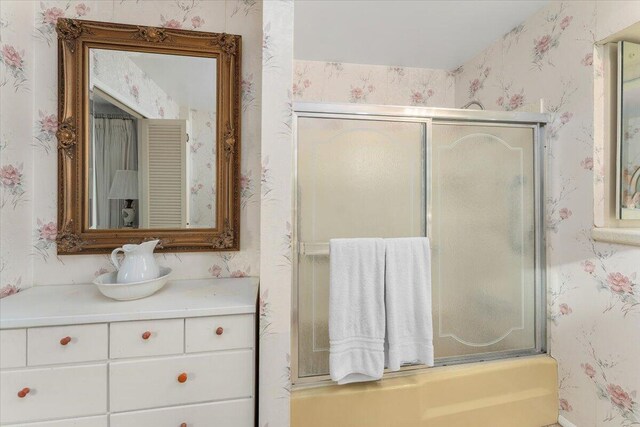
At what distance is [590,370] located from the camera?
1.46m

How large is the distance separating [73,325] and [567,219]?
7.08ft

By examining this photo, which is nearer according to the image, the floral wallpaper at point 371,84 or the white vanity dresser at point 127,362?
the white vanity dresser at point 127,362

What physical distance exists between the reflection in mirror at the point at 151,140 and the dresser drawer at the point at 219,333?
0.54 meters

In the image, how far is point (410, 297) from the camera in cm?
142

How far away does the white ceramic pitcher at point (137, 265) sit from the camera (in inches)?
48.9

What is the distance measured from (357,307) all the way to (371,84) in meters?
1.82

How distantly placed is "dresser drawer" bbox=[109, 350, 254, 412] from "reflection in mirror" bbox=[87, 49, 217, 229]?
635 millimetres

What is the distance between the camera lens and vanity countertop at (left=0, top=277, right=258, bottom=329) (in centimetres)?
106

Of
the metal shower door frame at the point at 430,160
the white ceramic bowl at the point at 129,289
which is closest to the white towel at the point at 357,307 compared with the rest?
the metal shower door frame at the point at 430,160

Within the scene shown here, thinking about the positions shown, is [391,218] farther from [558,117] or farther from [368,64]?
[368,64]

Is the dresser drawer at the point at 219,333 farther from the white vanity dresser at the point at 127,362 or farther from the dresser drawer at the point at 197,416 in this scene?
the dresser drawer at the point at 197,416

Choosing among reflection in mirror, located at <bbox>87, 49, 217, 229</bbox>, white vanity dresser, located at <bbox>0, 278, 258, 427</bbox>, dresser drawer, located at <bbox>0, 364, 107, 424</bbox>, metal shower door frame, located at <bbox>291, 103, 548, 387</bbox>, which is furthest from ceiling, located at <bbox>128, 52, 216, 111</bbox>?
dresser drawer, located at <bbox>0, 364, 107, 424</bbox>

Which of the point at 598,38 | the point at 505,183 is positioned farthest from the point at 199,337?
the point at 598,38

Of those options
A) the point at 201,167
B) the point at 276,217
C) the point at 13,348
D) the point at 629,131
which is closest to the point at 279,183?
the point at 276,217
